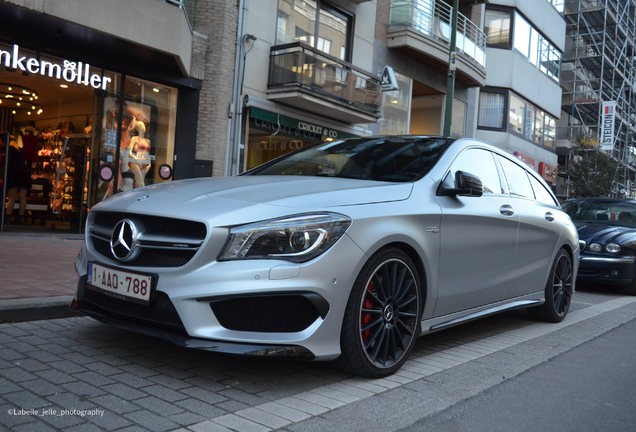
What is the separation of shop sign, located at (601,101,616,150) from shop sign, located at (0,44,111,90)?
33.2 metres

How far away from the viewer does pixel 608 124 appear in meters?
37.0

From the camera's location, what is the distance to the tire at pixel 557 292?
578cm

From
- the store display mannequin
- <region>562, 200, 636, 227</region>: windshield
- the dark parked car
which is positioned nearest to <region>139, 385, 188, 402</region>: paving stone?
the dark parked car

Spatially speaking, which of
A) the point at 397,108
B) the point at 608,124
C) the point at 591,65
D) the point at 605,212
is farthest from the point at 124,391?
the point at 591,65

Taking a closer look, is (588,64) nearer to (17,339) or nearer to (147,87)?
(147,87)

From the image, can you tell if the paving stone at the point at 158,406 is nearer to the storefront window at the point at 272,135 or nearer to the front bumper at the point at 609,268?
the front bumper at the point at 609,268

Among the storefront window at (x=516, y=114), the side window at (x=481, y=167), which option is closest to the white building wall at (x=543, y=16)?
the storefront window at (x=516, y=114)

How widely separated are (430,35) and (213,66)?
8490mm

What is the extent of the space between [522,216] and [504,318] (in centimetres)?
150

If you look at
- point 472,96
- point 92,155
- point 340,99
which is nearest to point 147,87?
point 92,155

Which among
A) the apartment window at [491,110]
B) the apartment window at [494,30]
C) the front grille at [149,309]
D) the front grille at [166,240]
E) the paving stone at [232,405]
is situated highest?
the apartment window at [494,30]

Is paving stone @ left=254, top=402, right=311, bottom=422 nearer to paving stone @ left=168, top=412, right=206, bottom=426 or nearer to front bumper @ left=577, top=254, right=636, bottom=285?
paving stone @ left=168, top=412, right=206, bottom=426

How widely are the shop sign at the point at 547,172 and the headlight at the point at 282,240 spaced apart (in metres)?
27.0

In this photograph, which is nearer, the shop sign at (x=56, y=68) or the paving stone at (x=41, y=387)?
the paving stone at (x=41, y=387)
